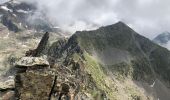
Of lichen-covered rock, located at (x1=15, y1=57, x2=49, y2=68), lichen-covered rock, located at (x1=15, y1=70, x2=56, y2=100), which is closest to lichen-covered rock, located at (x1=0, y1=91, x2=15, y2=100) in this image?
lichen-covered rock, located at (x1=15, y1=70, x2=56, y2=100)

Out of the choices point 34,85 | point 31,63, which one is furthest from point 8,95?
point 31,63

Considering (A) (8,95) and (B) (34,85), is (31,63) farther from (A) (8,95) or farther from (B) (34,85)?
(A) (8,95)

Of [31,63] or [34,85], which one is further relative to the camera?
[31,63]

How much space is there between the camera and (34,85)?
106 ft

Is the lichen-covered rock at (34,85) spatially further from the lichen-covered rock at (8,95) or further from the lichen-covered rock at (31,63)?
the lichen-covered rock at (8,95)

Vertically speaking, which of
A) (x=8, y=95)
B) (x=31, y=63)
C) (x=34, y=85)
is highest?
(x=31, y=63)

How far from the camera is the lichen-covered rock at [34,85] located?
1267 inches

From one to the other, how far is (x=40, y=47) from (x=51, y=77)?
1285 cm

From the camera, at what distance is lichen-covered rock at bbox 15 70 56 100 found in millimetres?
32188

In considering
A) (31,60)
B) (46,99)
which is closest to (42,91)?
(46,99)

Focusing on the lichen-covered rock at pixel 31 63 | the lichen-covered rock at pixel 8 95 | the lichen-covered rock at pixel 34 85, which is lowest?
the lichen-covered rock at pixel 8 95

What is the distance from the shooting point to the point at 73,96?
3588 centimetres

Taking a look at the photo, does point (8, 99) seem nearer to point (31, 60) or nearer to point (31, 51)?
point (31, 60)

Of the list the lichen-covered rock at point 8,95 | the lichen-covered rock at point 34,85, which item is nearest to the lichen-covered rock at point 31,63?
the lichen-covered rock at point 34,85
